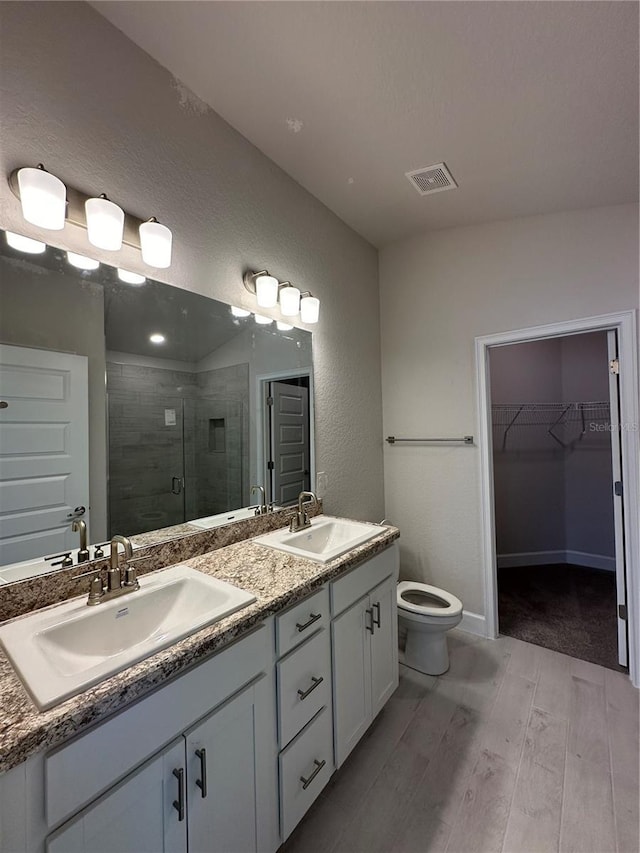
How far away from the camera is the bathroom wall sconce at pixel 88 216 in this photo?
1.05 metres

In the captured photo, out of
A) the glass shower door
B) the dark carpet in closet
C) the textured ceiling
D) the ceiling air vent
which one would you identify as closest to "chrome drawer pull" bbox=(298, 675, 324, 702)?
the glass shower door

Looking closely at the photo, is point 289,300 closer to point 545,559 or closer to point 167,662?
point 167,662

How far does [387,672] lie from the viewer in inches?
67.3

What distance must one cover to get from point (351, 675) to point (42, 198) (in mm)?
1951

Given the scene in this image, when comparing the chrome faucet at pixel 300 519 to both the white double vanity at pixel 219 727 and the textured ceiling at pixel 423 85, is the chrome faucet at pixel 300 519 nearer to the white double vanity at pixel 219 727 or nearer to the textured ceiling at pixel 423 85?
the white double vanity at pixel 219 727

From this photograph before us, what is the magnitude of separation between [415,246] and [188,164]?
5.67 feet

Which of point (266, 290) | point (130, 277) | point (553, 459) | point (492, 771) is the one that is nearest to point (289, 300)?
point (266, 290)

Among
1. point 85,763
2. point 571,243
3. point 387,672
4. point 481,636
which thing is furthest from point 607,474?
point 85,763

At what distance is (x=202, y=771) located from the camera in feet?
2.92

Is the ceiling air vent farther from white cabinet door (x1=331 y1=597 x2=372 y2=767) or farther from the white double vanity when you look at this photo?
white cabinet door (x1=331 y1=597 x2=372 y2=767)

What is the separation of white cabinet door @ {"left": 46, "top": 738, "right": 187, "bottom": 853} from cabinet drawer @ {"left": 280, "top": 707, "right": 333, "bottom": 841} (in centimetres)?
39

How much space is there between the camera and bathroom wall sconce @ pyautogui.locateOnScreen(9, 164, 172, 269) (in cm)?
105

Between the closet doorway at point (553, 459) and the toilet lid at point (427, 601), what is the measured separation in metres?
1.44

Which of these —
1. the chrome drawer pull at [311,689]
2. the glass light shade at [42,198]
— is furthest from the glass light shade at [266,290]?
the chrome drawer pull at [311,689]
